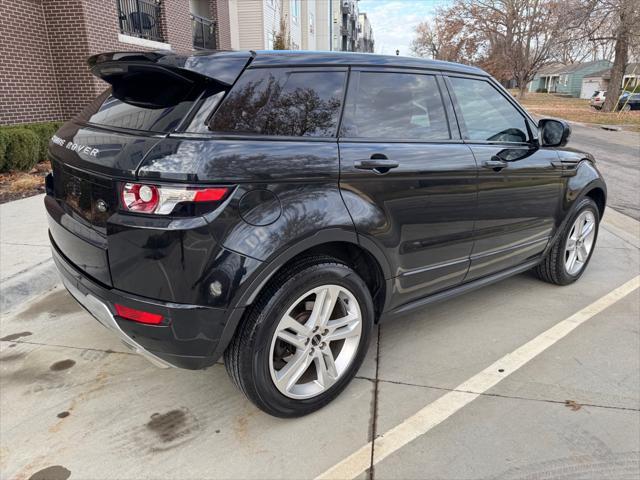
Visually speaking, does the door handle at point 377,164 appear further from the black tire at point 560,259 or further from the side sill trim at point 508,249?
the black tire at point 560,259

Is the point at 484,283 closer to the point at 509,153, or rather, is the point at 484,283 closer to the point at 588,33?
the point at 509,153

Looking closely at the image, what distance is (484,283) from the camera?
11.7ft

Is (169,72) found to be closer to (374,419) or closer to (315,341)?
(315,341)

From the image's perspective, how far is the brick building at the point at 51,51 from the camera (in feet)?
29.1

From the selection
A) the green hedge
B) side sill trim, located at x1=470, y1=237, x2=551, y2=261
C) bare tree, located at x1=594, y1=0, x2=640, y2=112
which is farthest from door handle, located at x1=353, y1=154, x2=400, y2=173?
bare tree, located at x1=594, y1=0, x2=640, y2=112

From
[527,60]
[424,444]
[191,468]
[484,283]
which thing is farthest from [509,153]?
[527,60]

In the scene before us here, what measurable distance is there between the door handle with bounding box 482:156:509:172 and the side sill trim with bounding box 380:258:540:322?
810 millimetres

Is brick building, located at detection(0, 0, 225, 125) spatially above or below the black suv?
above

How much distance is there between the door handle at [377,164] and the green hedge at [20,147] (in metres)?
7.00

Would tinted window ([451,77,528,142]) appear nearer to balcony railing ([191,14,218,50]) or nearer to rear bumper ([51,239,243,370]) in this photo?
rear bumper ([51,239,243,370])

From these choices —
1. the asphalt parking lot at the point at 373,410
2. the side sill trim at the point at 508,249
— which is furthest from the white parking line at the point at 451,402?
the side sill trim at the point at 508,249

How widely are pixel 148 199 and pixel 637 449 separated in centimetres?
261

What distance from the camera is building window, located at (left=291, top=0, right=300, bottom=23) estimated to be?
98.7 feet

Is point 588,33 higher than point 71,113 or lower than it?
higher
